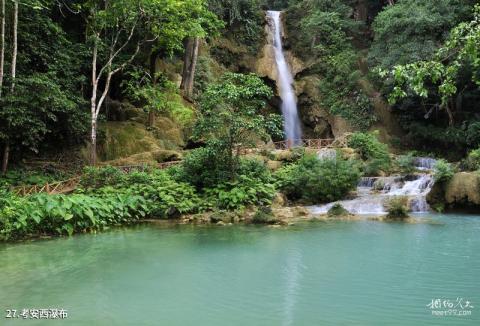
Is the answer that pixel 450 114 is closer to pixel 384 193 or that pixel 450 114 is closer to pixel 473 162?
pixel 473 162

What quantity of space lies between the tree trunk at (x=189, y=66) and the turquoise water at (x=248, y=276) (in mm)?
14404

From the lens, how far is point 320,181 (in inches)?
690

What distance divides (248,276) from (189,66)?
1934 cm

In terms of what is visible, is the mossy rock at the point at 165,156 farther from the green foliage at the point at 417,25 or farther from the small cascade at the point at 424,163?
the green foliage at the point at 417,25

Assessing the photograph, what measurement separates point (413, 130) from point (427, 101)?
2107 millimetres

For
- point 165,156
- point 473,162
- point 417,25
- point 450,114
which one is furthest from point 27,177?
point 450,114

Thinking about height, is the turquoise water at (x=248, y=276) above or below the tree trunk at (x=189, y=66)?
below

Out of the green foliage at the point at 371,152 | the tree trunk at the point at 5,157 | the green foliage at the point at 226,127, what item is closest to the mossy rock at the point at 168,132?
the green foliage at the point at 226,127

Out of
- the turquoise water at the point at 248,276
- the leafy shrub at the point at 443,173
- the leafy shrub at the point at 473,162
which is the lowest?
the turquoise water at the point at 248,276

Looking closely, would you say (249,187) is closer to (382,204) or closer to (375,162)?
(382,204)

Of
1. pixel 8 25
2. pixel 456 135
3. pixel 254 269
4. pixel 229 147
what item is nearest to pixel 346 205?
pixel 229 147

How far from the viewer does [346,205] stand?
16.5 m

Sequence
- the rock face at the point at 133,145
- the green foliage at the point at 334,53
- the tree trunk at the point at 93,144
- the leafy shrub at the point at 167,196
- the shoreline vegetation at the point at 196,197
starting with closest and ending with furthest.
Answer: the shoreline vegetation at the point at 196,197, the leafy shrub at the point at 167,196, the tree trunk at the point at 93,144, the rock face at the point at 133,145, the green foliage at the point at 334,53

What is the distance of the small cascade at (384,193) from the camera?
16.3 metres
